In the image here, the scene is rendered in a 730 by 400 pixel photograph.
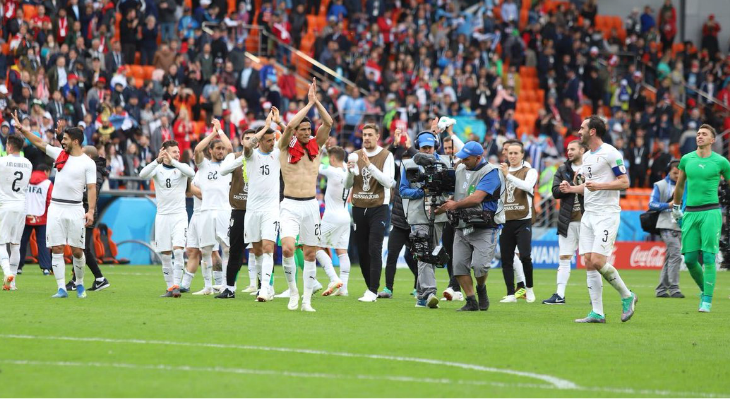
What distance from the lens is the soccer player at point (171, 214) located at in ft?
54.3

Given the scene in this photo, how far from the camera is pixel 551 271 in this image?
2736cm

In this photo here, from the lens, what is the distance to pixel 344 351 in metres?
9.75

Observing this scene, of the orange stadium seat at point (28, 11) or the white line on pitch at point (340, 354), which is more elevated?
the orange stadium seat at point (28, 11)

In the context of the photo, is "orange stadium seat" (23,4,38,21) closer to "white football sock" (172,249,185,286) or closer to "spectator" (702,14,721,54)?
"white football sock" (172,249,185,286)

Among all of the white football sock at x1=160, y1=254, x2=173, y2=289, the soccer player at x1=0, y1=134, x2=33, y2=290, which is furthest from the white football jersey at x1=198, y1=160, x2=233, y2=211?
the soccer player at x1=0, y1=134, x2=33, y2=290

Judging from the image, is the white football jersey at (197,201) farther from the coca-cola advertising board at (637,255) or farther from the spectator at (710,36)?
the spectator at (710,36)

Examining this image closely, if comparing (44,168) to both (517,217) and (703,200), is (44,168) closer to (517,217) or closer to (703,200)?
(517,217)

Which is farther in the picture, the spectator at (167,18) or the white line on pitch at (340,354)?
the spectator at (167,18)

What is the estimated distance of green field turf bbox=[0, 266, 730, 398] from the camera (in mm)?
7922

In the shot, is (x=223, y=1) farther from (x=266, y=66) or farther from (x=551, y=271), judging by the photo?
(x=551, y=271)

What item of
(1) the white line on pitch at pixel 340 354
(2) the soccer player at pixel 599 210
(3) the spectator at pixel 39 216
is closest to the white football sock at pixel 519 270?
(2) the soccer player at pixel 599 210

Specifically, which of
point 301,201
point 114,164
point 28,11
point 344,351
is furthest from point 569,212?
point 28,11

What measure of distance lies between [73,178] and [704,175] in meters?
8.55

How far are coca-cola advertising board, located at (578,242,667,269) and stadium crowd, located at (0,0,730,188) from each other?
4413 mm
